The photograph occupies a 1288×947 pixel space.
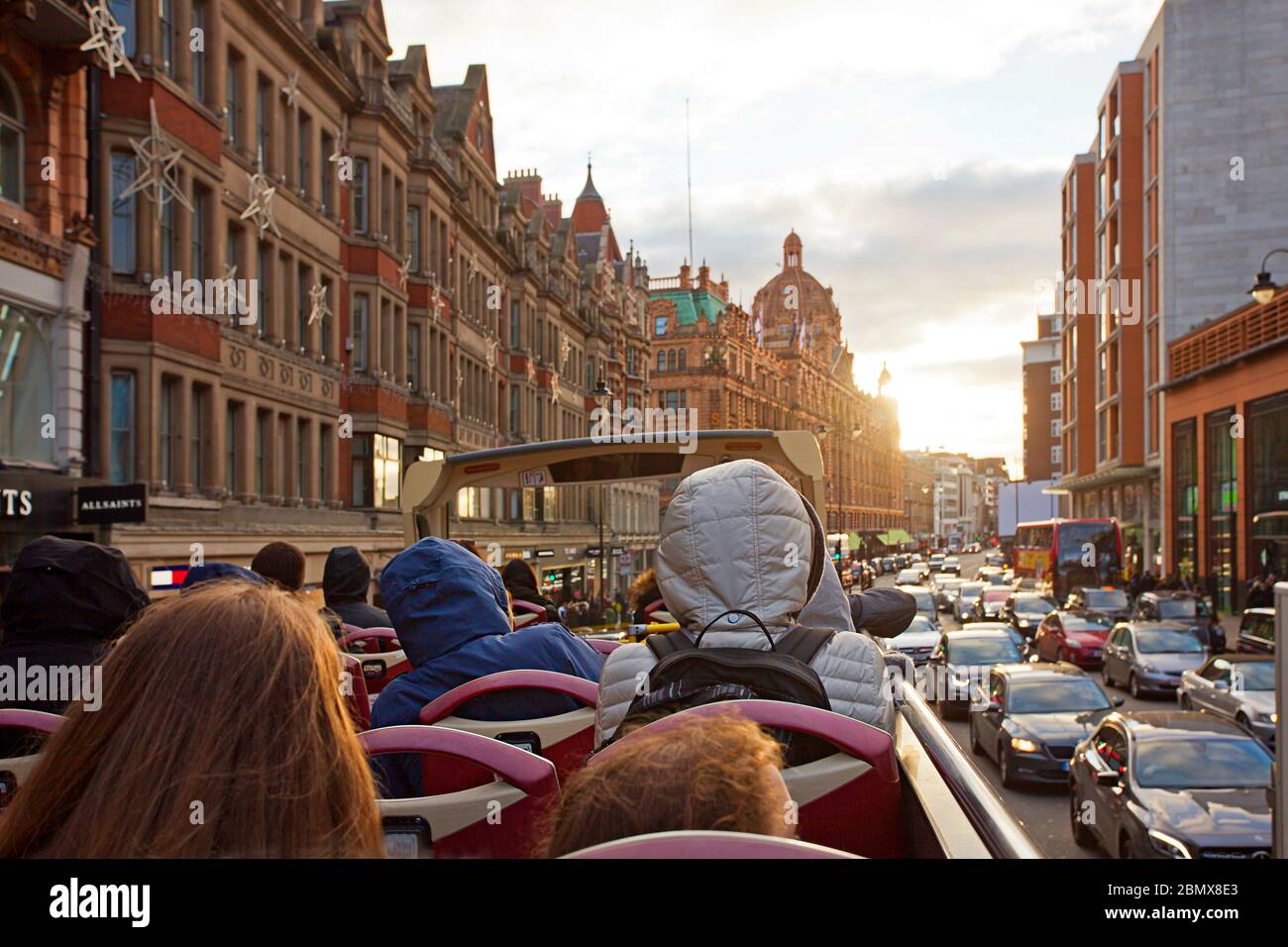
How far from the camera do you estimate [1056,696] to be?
16.8 m

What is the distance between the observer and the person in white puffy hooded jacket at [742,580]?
2.90m

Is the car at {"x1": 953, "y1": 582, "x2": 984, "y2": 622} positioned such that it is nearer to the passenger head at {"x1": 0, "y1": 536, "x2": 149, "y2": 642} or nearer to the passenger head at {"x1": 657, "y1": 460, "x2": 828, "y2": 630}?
the passenger head at {"x1": 0, "y1": 536, "x2": 149, "y2": 642}

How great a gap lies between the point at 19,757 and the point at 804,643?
209 centimetres

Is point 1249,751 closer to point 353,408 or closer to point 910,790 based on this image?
point 910,790

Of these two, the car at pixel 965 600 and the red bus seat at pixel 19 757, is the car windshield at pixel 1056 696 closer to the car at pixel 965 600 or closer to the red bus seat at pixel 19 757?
the red bus seat at pixel 19 757

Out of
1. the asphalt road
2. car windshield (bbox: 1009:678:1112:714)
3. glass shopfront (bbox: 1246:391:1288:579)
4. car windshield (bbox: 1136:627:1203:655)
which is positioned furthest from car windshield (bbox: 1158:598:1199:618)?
car windshield (bbox: 1009:678:1112:714)

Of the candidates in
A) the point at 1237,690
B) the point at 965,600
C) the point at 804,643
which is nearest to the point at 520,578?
the point at 804,643

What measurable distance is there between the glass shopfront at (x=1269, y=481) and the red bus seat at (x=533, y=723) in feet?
114

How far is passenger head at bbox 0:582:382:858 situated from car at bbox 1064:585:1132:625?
3528 cm

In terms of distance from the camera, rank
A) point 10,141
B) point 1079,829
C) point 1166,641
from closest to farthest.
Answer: point 1079,829 → point 10,141 → point 1166,641

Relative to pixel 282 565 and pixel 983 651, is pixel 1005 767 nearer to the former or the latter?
pixel 983 651

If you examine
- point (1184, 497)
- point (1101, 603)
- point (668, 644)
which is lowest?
point (1101, 603)

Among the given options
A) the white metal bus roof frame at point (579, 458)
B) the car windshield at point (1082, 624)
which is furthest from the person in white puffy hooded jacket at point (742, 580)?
the car windshield at point (1082, 624)
